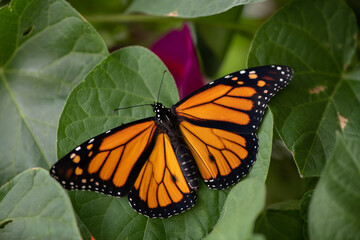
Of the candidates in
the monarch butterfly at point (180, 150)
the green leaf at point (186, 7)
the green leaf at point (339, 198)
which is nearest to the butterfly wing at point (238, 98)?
the monarch butterfly at point (180, 150)

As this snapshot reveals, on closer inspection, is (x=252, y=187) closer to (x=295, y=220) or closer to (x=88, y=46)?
(x=295, y=220)

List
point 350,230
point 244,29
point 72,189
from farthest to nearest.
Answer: point 244,29 → point 72,189 → point 350,230

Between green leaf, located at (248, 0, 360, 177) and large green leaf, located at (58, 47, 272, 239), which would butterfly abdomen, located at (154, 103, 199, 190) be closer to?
large green leaf, located at (58, 47, 272, 239)

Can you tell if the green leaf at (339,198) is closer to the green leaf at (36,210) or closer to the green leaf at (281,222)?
the green leaf at (281,222)

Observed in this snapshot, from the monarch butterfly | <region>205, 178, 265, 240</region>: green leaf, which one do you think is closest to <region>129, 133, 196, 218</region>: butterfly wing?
the monarch butterfly

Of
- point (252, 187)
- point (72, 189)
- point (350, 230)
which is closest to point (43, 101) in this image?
point (72, 189)

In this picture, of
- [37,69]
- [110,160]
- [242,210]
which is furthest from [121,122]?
[242,210]

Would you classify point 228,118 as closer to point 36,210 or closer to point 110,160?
point 110,160
